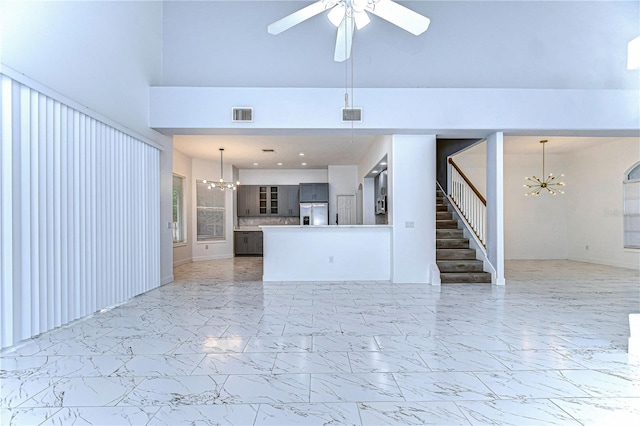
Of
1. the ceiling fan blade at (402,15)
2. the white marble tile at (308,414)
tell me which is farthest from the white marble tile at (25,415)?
the ceiling fan blade at (402,15)

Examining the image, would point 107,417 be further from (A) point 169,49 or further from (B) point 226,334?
(A) point 169,49

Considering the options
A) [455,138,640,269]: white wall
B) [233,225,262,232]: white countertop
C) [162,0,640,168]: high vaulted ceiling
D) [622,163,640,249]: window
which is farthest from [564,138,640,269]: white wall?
[233,225,262,232]: white countertop

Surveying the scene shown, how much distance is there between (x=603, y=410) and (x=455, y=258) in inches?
195

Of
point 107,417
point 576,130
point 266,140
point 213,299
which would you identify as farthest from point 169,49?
point 576,130

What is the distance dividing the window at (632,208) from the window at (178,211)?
1122 cm

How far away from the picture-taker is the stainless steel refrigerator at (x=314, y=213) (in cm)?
1138

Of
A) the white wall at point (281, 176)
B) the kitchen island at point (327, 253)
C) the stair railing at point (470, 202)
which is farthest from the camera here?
the white wall at point (281, 176)

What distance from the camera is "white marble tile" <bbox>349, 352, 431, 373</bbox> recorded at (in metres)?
2.59

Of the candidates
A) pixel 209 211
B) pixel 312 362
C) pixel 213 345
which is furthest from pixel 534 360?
pixel 209 211

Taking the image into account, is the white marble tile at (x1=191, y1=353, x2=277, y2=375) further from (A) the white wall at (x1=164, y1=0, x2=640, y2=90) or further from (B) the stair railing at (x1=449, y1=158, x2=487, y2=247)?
(B) the stair railing at (x1=449, y1=158, x2=487, y2=247)

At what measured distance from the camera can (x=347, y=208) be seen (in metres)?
11.5

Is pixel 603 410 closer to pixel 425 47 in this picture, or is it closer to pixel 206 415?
pixel 206 415

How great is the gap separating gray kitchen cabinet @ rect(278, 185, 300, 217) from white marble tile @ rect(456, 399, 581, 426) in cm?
997

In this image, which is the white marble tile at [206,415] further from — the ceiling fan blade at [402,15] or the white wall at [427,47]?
the white wall at [427,47]
